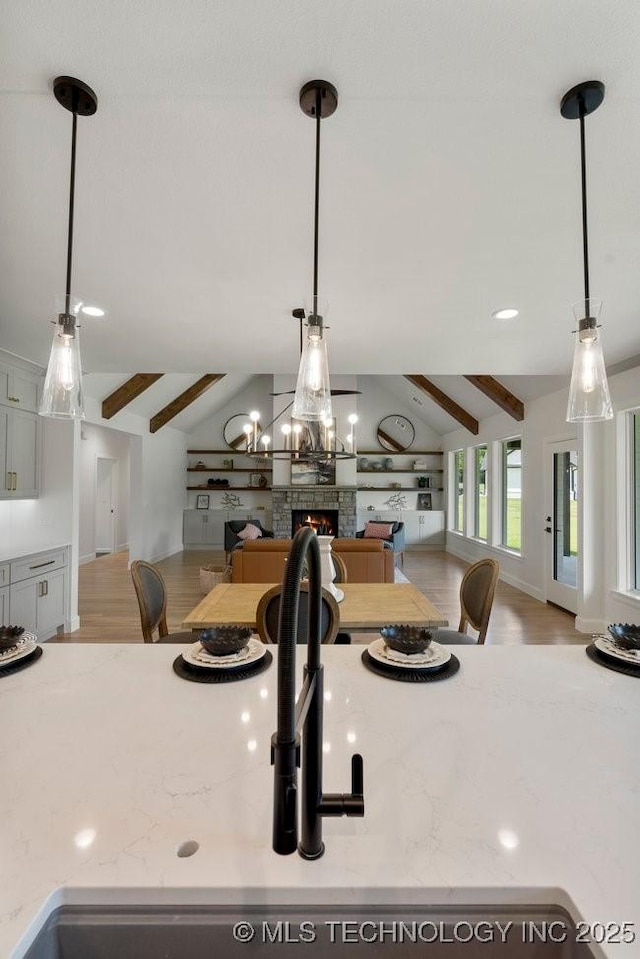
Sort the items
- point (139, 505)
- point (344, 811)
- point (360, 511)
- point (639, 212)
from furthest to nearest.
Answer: point (360, 511) → point (139, 505) → point (639, 212) → point (344, 811)

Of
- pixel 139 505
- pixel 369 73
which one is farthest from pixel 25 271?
pixel 139 505

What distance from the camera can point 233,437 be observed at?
983 centimetres

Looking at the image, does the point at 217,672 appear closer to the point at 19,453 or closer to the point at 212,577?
the point at 19,453

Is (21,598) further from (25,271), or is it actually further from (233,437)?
(233,437)

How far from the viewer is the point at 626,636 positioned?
1351 mm

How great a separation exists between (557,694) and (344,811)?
31.0 inches

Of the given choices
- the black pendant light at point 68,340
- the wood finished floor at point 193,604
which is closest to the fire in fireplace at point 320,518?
the wood finished floor at point 193,604

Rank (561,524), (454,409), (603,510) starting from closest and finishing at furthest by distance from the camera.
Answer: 1. (603,510)
2. (561,524)
3. (454,409)

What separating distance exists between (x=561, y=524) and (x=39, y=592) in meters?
5.34

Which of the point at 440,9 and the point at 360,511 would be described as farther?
the point at 360,511

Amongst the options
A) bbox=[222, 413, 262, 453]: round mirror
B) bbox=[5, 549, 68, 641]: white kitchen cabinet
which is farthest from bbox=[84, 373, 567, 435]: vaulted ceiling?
bbox=[5, 549, 68, 641]: white kitchen cabinet

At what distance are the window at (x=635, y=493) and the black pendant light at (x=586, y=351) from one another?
3206 mm

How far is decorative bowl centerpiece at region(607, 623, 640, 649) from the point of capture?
132 cm

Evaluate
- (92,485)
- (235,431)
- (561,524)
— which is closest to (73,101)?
(561,524)
